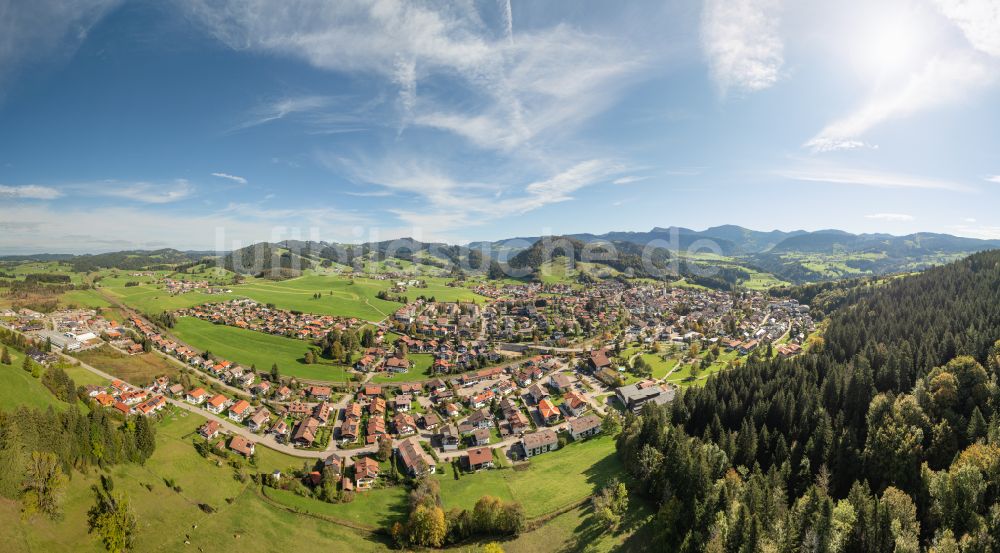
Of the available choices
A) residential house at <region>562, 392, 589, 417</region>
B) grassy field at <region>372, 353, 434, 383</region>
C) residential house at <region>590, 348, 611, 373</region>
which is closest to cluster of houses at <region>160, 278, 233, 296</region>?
grassy field at <region>372, 353, 434, 383</region>

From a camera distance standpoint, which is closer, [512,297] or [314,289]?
[314,289]

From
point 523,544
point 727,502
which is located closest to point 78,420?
point 523,544

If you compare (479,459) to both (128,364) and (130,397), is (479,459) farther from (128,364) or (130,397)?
(128,364)

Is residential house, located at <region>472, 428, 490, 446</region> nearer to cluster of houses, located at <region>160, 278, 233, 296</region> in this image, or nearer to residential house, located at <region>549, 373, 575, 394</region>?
residential house, located at <region>549, 373, 575, 394</region>

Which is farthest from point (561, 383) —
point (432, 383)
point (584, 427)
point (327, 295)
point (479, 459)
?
point (327, 295)

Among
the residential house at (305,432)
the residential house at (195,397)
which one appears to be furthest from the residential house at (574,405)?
the residential house at (195,397)

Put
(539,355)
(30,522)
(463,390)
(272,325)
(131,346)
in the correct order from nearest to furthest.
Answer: (30,522) → (463,390) → (131,346) → (539,355) → (272,325)

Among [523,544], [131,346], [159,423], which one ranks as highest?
[131,346]

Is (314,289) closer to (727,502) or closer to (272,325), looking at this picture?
(272,325)
